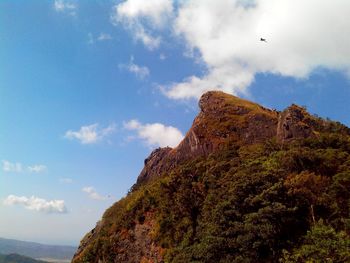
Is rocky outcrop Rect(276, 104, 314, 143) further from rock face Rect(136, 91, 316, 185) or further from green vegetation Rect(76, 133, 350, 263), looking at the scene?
green vegetation Rect(76, 133, 350, 263)

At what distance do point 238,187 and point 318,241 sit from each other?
11442mm

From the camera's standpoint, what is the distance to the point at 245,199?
3847cm

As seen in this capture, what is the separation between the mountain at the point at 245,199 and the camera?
1380 inches

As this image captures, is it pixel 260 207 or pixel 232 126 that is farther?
pixel 232 126

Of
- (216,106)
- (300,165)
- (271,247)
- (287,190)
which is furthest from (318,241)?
(216,106)

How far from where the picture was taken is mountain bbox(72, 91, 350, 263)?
1380 inches

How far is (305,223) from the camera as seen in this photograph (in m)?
37.4

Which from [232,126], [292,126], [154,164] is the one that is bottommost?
[154,164]

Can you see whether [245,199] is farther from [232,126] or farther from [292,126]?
[232,126]

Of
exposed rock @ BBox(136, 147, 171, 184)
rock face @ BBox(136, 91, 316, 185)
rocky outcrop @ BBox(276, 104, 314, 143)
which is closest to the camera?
rocky outcrop @ BBox(276, 104, 314, 143)

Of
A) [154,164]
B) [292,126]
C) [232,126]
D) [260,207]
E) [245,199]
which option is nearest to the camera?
[260,207]

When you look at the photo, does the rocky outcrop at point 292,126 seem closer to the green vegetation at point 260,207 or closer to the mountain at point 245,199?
the mountain at point 245,199

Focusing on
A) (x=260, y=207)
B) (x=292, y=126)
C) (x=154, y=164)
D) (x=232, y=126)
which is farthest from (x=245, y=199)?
(x=154, y=164)

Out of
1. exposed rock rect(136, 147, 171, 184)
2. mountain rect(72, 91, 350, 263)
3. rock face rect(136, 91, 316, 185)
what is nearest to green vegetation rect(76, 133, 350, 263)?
mountain rect(72, 91, 350, 263)
